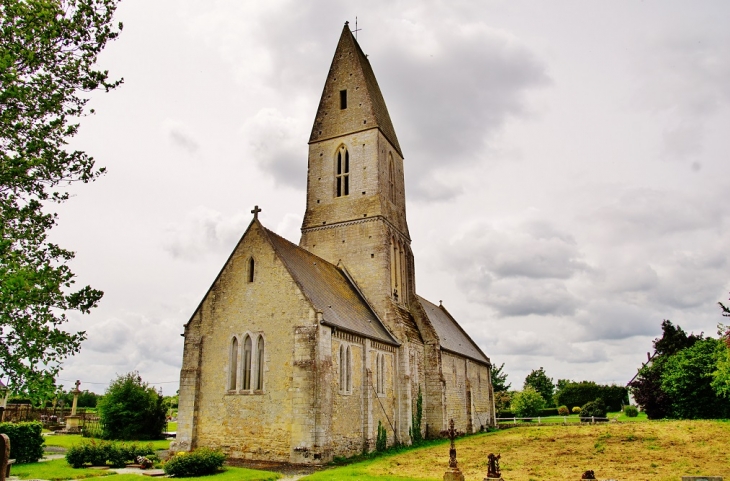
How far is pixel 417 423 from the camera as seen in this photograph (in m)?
30.0

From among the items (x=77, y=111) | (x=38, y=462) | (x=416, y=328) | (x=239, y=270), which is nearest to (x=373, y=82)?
(x=416, y=328)

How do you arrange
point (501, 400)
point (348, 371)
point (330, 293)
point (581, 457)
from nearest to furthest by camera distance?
point (581, 457)
point (348, 371)
point (330, 293)
point (501, 400)

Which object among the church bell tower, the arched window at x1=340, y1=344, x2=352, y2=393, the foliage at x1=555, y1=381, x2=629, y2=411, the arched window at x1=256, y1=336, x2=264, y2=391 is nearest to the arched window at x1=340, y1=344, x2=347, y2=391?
the arched window at x1=340, y1=344, x2=352, y2=393

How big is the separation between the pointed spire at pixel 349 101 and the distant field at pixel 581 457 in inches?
783

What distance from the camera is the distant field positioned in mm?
17750

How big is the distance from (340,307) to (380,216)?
8.15 m

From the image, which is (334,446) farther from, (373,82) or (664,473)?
(373,82)

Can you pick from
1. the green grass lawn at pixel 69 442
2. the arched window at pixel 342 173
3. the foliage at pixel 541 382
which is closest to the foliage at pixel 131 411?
the green grass lawn at pixel 69 442

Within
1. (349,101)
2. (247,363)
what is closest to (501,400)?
(349,101)

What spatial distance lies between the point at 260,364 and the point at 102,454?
6.51 m

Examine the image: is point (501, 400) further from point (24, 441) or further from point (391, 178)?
point (24, 441)

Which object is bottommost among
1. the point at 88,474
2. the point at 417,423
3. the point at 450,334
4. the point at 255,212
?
the point at 88,474

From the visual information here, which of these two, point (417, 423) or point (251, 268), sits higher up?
point (251, 268)

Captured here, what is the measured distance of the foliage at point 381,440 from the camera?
83.6 feet
